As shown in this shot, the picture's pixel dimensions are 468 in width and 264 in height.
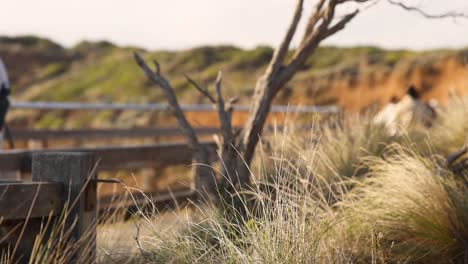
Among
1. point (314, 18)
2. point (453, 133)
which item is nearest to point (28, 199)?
point (314, 18)

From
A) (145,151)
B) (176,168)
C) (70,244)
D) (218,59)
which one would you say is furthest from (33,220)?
(218,59)

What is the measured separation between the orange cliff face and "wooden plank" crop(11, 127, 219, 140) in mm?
16692

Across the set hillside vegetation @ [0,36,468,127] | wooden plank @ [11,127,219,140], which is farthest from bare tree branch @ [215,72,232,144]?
hillside vegetation @ [0,36,468,127]

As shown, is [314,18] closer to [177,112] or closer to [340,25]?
[340,25]

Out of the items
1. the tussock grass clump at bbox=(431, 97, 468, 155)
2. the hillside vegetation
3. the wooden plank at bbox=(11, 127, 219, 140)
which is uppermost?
the tussock grass clump at bbox=(431, 97, 468, 155)

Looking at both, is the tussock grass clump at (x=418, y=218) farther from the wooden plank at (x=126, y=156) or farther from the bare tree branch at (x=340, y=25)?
the wooden plank at (x=126, y=156)

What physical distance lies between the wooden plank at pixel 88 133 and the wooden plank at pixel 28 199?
27.3 feet

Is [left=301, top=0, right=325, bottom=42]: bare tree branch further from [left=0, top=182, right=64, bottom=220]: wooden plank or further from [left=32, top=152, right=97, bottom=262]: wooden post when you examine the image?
[left=0, top=182, right=64, bottom=220]: wooden plank

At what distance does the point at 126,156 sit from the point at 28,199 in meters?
4.04

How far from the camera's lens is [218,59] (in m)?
52.4

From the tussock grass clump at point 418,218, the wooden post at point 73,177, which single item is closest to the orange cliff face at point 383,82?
the tussock grass clump at point 418,218

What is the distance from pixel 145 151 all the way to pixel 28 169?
190cm

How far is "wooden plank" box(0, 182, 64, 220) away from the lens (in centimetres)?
426

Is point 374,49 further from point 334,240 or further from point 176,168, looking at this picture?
point 334,240
